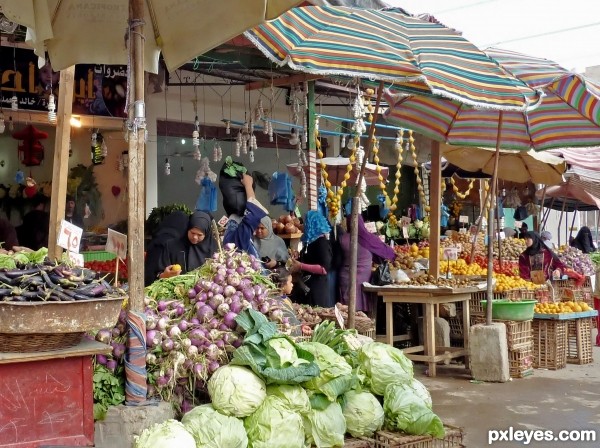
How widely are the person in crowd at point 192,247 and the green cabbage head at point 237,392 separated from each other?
2.69 metres

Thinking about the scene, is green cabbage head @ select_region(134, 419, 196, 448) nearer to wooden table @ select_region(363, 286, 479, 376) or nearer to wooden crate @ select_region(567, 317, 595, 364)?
wooden table @ select_region(363, 286, 479, 376)

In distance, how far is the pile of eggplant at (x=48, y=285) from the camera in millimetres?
3561

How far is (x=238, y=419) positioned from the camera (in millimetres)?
4168

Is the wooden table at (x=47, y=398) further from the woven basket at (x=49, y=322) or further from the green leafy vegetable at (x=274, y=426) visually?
the green leafy vegetable at (x=274, y=426)

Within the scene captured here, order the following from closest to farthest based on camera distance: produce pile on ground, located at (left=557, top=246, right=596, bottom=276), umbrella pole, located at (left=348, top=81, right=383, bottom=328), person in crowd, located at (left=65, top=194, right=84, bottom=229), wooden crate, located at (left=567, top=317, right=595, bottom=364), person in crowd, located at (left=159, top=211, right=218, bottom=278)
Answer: umbrella pole, located at (left=348, top=81, right=383, bottom=328) → person in crowd, located at (left=159, top=211, right=218, bottom=278) → wooden crate, located at (left=567, top=317, right=595, bottom=364) → person in crowd, located at (left=65, top=194, right=84, bottom=229) → produce pile on ground, located at (left=557, top=246, right=596, bottom=276)

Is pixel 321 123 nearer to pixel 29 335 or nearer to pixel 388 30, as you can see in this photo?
pixel 388 30

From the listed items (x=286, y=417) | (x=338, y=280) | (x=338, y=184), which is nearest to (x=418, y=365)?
(x=338, y=280)

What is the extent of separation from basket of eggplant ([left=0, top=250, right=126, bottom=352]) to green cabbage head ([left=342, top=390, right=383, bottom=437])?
164 centimetres

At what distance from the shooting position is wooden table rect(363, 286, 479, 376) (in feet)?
27.6

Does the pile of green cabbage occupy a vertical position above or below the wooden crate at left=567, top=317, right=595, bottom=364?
above

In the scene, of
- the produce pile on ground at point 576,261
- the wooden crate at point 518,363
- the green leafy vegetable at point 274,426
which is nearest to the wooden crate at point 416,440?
the green leafy vegetable at point 274,426

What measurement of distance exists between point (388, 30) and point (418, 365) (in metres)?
4.87

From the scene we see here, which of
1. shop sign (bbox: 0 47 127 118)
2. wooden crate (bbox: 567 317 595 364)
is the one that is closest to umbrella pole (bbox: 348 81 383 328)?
wooden crate (bbox: 567 317 595 364)

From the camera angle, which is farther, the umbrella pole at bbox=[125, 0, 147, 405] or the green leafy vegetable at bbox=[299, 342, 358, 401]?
the green leafy vegetable at bbox=[299, 342, 358, 401]
